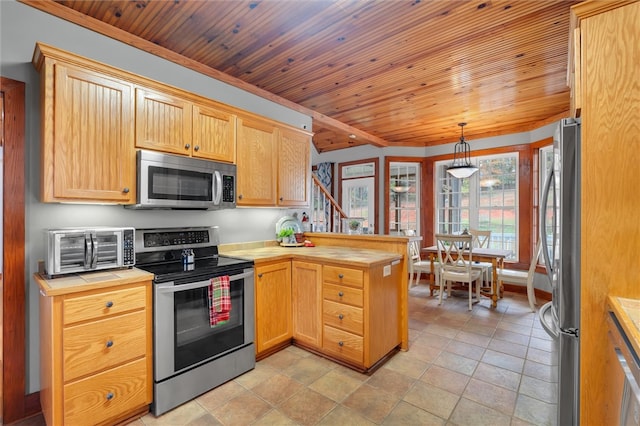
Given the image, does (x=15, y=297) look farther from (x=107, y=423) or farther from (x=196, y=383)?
(x=196, y=383)

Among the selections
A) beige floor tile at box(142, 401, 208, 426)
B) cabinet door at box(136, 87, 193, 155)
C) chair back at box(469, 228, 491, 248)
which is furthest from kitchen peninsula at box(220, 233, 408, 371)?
chair back at box(469, 228, 491, 248)

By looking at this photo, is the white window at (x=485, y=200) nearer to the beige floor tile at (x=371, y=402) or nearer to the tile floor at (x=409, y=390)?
the tile floor at (x=409, y=390)

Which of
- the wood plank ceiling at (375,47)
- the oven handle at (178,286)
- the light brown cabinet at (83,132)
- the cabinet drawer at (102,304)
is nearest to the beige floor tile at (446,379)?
the oven handle at (178,286)

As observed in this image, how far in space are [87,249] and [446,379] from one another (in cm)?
273

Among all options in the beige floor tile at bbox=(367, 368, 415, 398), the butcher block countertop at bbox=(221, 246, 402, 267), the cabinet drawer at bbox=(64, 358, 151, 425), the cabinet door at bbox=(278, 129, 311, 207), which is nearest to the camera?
the cabinet drawer at bbox=(64, 358, 151, 425)

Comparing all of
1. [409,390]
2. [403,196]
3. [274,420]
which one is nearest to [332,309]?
[409,390]

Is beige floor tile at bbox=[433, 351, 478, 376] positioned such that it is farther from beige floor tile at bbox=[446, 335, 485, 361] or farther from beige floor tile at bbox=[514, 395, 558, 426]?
beige floor tile at bbox=[514, 395, 558, 426]

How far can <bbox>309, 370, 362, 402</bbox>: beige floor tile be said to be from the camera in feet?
7.23

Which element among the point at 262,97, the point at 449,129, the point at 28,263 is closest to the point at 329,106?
the point at 262,97

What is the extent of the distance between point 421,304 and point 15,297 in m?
4.25

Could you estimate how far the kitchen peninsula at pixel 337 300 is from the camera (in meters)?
2.48

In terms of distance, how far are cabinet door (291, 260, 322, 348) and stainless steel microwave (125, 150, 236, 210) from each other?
0.90m

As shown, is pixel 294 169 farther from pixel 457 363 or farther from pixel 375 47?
pixel 457 363

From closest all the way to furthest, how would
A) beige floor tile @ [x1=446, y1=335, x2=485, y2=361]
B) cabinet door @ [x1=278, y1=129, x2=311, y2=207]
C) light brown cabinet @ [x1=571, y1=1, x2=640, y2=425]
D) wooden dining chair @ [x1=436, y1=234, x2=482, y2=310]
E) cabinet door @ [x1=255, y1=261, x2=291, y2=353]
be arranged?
light brown cabinet @ [x1=571, y1=1, x2=640, y2=425], cabinet door @ [x1=255, y1=261, x2=291, y2=353], beige floor tile @ [x1=446, y1=335, x2=485, y2=361], cabinet door @ [x1=278, y1=129, x2=311, y2=207], wooden dining chair @ [x1=436, y1=234, x2=482, y2=310]
